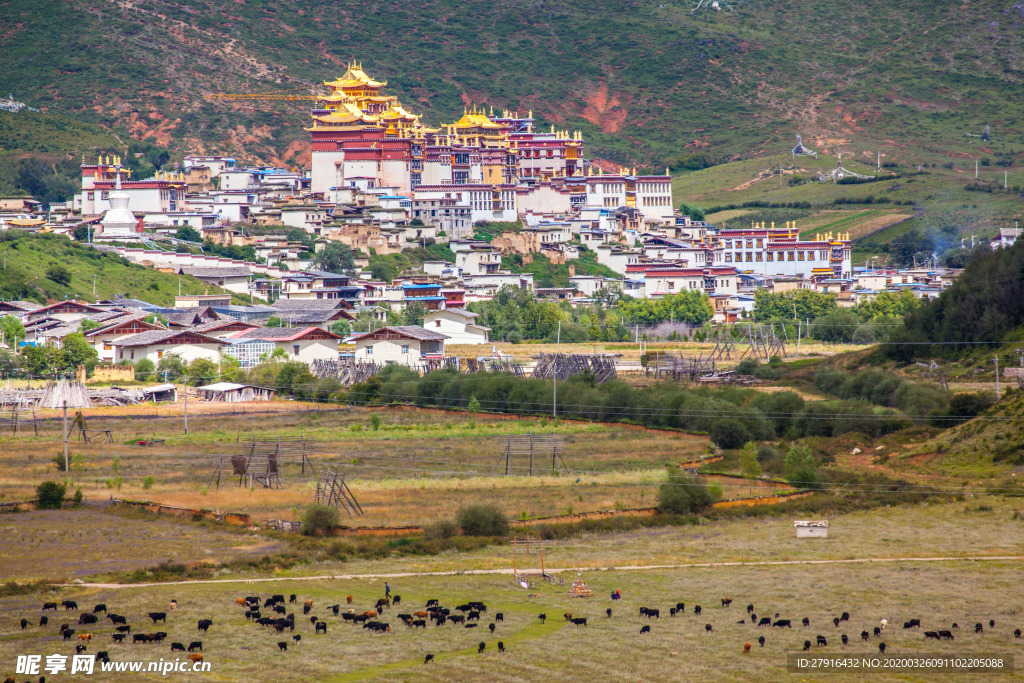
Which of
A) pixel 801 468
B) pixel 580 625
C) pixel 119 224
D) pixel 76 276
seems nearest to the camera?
pixel 580 625

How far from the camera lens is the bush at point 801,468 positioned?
5009 cm

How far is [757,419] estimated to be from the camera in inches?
2418

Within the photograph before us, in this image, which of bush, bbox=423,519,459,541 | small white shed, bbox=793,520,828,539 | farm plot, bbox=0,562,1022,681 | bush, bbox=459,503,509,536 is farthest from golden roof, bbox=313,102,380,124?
farm plot, bbox=0,562,1022,681

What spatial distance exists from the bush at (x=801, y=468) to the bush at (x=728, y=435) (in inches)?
188

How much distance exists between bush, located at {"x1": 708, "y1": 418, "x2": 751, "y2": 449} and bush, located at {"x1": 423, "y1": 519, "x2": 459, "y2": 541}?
20.9m

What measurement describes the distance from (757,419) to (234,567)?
2951 centimetres

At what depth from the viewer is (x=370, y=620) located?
31781 mm

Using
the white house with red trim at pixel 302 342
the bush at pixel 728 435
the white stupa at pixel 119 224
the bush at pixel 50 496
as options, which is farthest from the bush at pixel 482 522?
the white stupa at pixel 119 224

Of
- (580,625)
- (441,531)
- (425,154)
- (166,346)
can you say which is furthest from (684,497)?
(425,154)

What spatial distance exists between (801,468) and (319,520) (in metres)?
17.7

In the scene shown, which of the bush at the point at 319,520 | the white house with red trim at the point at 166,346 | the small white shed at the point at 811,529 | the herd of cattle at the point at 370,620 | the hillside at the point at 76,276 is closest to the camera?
the herd of cattle at the point at 370,620

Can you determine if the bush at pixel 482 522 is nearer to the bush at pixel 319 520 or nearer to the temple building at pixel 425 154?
the bush at pixel 319 520

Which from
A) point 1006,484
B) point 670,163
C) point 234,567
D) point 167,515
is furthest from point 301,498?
point 670,163

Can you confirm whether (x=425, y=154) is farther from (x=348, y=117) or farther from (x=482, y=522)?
(x=482, y=522)
